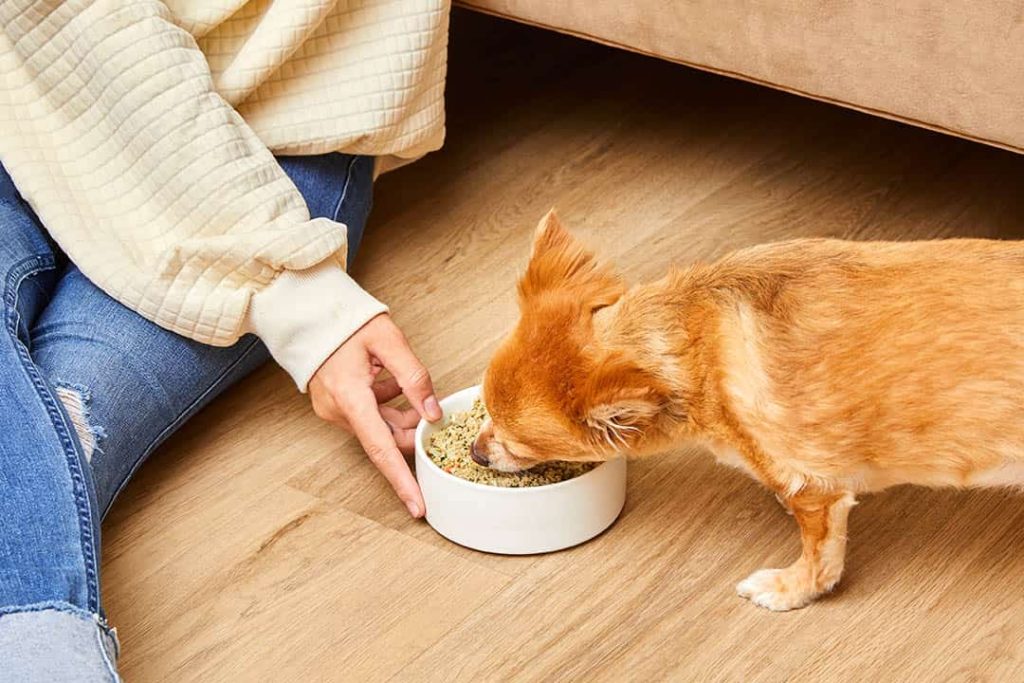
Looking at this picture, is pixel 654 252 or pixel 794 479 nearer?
pixel 794 479

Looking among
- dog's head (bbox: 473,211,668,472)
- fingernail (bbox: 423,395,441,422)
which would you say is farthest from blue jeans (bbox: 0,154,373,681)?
dog's head (bbox: 473,211,668,472)

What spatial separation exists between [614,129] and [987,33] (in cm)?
109

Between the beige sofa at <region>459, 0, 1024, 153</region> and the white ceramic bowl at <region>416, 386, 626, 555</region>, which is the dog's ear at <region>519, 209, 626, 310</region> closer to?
the white ceramic bowl at <region>416, 386, 626, 555</region>

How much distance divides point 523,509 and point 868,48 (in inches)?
32.1

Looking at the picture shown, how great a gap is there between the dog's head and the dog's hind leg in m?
0.21

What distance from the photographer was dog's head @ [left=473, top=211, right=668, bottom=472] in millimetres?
1458

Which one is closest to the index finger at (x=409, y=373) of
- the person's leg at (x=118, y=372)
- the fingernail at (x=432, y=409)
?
the fingernail at (x=432, y=409)

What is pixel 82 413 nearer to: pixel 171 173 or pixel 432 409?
pixel 171 173

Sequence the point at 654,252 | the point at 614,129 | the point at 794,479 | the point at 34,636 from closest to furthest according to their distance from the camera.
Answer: the point at 34,636 → the point at 794,479 → the point at 654,252 → the point at 614,129

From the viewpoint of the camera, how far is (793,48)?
1.94m

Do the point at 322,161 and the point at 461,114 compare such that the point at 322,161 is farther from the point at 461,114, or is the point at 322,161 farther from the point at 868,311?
the point at 868,311

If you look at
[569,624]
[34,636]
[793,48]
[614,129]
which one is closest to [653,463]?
[569,624]

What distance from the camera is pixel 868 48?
186 cm

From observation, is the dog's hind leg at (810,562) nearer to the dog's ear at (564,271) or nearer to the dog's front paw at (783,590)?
the dog's front paw at (783,590)
